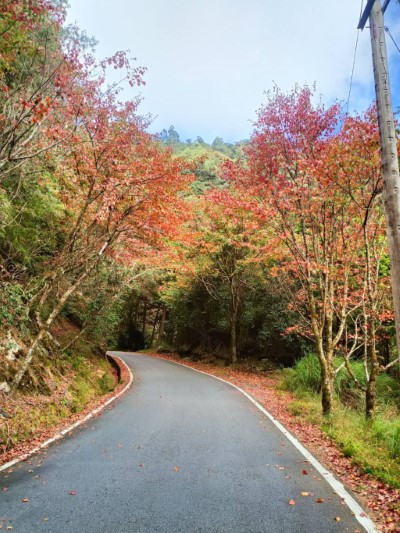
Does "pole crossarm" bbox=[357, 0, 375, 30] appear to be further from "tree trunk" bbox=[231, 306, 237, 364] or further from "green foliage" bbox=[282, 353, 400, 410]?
"tree trunk" bbox=[231, 306, 237, 364]

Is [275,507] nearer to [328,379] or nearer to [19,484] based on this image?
[19,484]

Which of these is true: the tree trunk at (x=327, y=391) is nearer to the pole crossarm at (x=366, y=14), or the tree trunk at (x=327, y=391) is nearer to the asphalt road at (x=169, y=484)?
the asphalt road at (x=169, y=484)

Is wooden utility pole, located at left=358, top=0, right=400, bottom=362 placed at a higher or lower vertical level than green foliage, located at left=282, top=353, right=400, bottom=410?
higher

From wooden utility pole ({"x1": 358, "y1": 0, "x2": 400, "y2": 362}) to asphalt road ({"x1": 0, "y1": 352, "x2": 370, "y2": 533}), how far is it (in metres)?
2.47

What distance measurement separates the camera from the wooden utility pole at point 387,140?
420 cm

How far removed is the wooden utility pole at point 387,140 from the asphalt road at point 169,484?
247cm

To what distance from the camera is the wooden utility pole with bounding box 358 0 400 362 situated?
13.8 feet

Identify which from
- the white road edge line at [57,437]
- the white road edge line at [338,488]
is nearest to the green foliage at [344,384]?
the white road edge line at [338,488]

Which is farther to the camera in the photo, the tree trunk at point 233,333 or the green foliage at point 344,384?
the tree trunk at point 233,333

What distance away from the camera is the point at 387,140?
4.50 m

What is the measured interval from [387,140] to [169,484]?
5284 mm

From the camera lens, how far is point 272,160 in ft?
33.0

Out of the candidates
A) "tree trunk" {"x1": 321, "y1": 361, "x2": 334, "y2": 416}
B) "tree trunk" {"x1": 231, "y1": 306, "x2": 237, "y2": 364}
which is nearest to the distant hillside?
"tree trunk" {"x1": 231, "y1": 306, "x2": 237, "y2": 364}

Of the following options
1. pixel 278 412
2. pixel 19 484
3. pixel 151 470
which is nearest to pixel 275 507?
pixel 151 470
